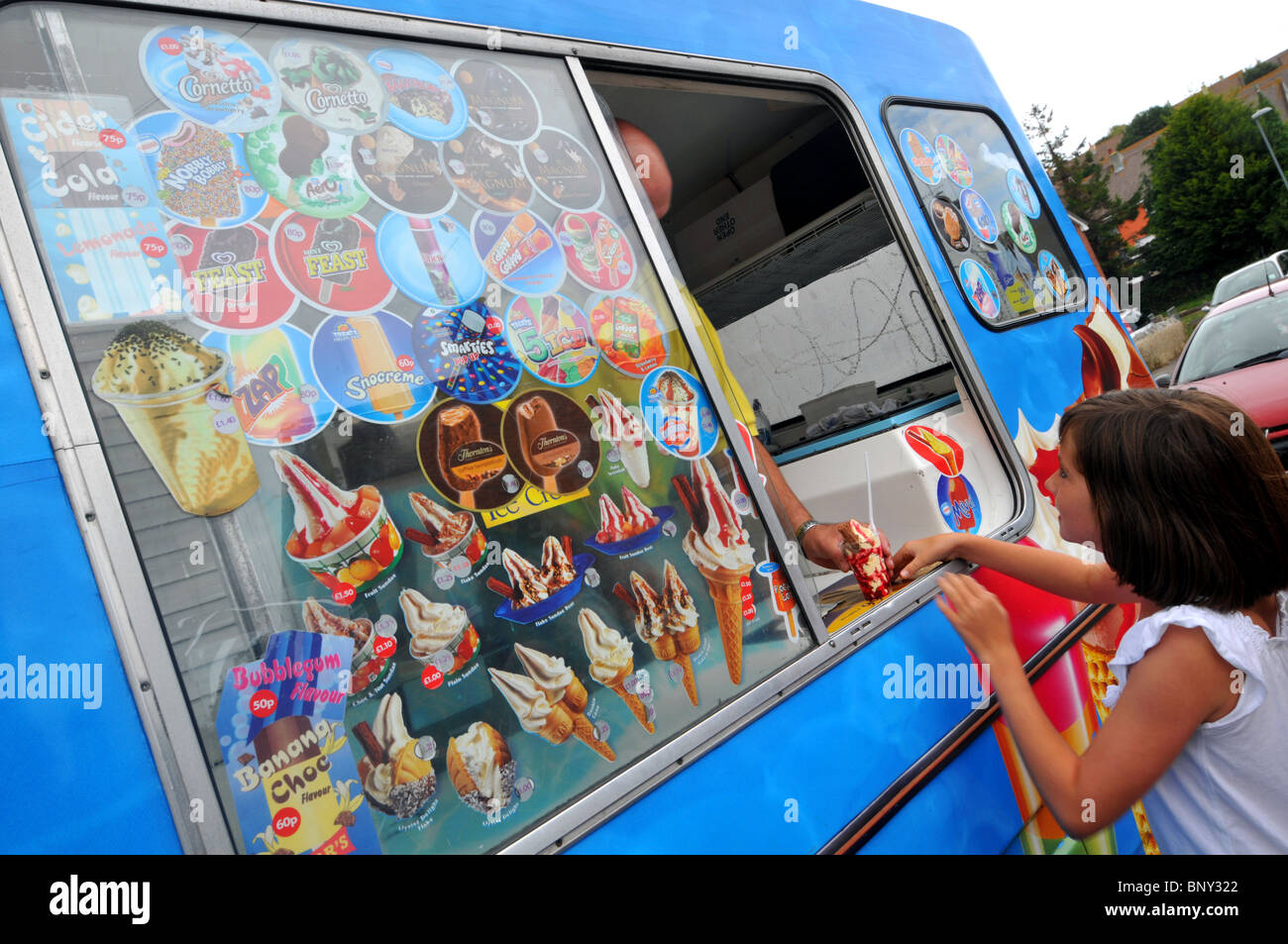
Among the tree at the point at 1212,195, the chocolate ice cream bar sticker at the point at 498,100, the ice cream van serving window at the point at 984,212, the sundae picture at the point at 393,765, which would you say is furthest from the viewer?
the tree at the point at 1212,195

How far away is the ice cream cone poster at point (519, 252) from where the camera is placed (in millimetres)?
1466

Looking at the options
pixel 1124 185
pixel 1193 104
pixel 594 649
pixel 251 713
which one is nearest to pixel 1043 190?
pixel 594 649

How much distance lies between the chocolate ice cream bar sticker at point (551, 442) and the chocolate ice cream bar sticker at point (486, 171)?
0.40 metres

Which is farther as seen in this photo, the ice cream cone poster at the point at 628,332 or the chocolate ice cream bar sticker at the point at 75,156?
the ice cream cone poster at the point at 628,332

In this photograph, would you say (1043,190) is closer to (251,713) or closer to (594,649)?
(594,649)

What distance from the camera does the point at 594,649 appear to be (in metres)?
1.36

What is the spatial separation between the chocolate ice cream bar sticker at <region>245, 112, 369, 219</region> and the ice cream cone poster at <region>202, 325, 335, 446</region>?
9.6 inches

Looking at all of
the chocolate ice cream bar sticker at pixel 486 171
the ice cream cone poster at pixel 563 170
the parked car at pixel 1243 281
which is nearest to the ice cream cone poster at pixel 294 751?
the chocolate ice cream bar sticker at pixel 486 171

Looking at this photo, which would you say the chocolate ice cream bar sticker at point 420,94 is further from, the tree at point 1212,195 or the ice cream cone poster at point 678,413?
the tree at point 1212,195

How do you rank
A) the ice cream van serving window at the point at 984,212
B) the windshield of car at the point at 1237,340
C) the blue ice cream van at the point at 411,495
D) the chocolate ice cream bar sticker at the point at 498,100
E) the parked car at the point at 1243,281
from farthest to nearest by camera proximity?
the parked car at the point at 1243,281, the windshield of car at the point at 1237,340, the ice cream van serving window at the point at 984,212, the chocolate ice cream bar sticker at the point at 498,100, the blue ice cream van at the point at 411,495

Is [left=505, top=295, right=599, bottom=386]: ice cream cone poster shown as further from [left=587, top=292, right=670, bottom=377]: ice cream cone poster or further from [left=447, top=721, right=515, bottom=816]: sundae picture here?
[left=447, top=721, right=515, bottom=816]: sundae picture

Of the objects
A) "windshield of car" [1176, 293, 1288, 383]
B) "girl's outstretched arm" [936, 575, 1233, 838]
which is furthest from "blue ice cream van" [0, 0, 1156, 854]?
"windshield of car" [1176, 293, 1288, 383]

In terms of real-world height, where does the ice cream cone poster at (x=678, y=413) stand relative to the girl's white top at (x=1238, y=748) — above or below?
above
